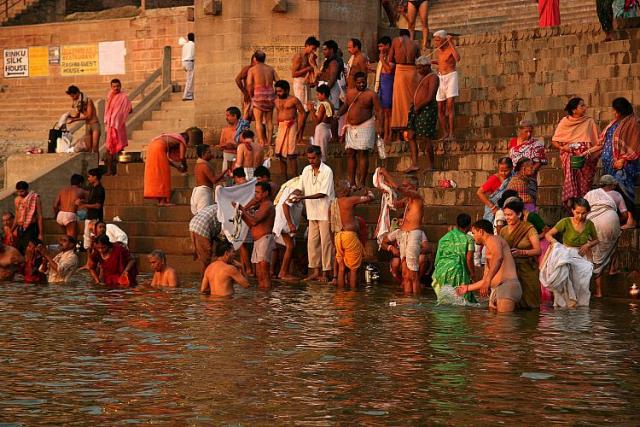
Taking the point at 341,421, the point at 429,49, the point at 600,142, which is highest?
the point at 429,49

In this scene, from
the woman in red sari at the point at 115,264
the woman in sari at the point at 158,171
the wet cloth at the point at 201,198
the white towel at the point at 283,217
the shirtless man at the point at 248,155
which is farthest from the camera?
the woman in sari at the point at 158,171

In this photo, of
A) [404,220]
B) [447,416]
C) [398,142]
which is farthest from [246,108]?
[447,416]

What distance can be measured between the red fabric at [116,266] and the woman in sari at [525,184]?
4.11 metres

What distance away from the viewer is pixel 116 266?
16375mm

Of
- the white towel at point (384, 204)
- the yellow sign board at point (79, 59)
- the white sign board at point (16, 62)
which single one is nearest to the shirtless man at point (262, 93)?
the white towel at point (384, 204)

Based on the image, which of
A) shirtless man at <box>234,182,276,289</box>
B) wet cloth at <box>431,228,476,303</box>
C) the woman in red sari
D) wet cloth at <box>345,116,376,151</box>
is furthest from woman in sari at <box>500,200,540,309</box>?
the woman in red sari

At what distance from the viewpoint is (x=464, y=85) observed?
20.3m

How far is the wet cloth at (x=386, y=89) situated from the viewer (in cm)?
1883

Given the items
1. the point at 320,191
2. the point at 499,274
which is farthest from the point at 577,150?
the point at 320,191

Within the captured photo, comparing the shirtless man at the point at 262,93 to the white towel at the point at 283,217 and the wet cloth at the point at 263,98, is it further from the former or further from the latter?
the white towel at the point at 283,217

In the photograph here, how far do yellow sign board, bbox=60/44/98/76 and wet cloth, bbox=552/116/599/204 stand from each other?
15.4 meters

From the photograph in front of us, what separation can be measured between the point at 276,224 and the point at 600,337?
5.94 metres

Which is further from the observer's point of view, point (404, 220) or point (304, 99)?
point (304, 99)

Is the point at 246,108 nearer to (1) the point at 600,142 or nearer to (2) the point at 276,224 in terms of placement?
(2) the point at 276,224
